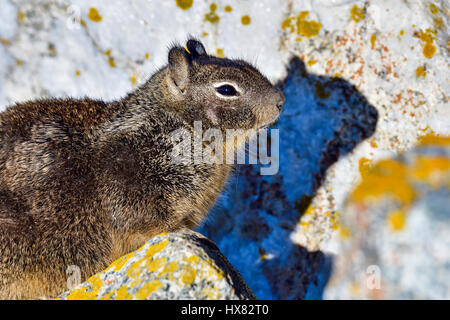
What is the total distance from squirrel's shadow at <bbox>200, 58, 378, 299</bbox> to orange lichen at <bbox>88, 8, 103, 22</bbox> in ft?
10.0

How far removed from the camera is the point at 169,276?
4070 millimetres

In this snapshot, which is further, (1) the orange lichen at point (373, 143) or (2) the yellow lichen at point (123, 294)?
(1) the orange lichen at point (373, 143)

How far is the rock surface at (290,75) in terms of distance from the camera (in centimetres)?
684

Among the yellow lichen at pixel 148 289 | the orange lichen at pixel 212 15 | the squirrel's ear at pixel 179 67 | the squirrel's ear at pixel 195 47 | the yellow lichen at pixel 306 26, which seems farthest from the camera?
the orange lichen at pixel 212 15

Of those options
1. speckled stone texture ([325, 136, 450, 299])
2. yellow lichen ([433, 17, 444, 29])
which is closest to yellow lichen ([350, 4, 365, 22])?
yellow lichen ([433, 17, 444, 29])

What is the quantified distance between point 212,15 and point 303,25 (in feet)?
4.65

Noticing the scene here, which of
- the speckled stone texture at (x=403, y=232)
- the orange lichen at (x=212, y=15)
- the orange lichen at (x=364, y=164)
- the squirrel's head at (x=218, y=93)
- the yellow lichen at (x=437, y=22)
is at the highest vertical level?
the orange lichen at (x=212, y=15)

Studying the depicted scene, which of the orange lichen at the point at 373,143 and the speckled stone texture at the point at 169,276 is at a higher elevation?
the orange lichen at the point at 373,143

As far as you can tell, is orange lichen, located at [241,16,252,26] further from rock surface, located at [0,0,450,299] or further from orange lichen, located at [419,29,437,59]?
orange lichen, located at [419,29,437,59]

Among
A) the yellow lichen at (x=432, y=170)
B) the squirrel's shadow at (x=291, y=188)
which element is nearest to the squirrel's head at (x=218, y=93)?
the squirrel's shadow at (x=291, y=188)

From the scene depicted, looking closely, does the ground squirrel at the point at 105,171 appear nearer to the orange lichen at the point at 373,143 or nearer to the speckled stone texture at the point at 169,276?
the speckled stone texture at the point at 169,276

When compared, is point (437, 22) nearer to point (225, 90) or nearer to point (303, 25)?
→ point (303, 25)

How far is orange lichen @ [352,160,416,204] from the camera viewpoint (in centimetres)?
305

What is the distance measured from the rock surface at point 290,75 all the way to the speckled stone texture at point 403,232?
3.40 metres
